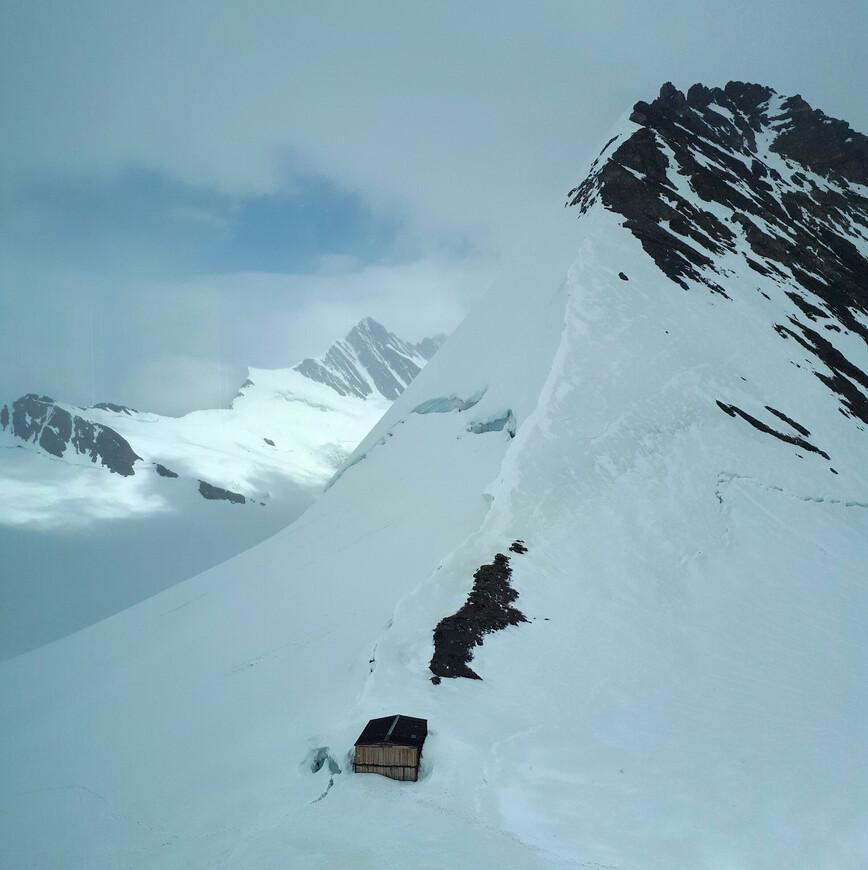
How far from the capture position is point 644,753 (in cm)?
1015

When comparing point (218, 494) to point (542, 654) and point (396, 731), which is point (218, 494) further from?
point (396, 731)

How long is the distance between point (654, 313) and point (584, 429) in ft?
33.4

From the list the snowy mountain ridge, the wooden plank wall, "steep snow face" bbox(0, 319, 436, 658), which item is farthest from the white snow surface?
the snowy mountain ridge

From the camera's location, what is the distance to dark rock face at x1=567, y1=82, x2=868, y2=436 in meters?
32.2

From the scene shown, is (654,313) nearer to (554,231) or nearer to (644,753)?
(554,231)

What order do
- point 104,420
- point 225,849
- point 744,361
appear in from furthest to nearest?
point 104,420 → point 744,361 → point 225,849

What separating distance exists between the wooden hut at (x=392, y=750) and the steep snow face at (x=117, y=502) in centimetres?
9740

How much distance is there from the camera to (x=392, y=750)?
8984mm

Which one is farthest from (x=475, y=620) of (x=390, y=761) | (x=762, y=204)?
(x=762, y=204)

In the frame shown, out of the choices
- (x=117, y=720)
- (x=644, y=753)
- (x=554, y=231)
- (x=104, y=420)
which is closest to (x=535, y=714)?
(x=644, y=753)

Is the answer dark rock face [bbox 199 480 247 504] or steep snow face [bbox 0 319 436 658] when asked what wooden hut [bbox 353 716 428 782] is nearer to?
steep snow face [bbox 0 319 436 658]

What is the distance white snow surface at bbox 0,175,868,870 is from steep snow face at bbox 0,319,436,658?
88.8 meters

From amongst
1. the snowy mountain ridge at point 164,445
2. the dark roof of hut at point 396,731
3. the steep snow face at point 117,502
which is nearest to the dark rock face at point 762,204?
the dark roof of hut at point 396,731

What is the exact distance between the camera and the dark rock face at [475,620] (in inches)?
472
